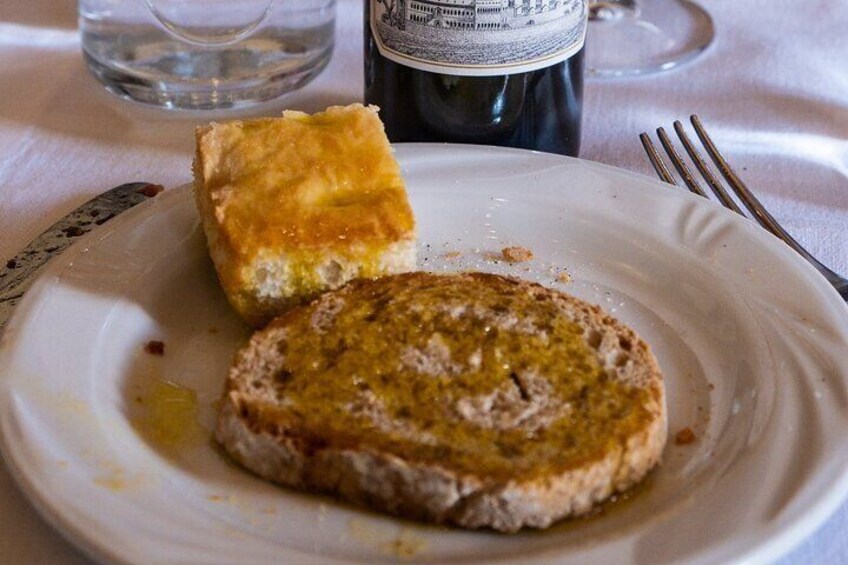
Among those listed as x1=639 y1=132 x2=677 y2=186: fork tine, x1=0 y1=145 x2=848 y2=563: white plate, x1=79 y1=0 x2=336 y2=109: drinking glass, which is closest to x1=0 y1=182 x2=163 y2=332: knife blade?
x1=0 y1=145 x2=848 y2=563: white plate

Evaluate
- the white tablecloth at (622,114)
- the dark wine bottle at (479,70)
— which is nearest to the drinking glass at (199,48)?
the white tablecloth at (622,114)

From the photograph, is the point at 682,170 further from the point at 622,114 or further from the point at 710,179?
Answer: the point at 622,114

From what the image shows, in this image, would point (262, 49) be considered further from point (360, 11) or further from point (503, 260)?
point (503, 260)

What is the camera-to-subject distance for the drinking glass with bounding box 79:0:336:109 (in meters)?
1.37

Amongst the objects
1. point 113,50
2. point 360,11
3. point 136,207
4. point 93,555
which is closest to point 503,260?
point 136,207

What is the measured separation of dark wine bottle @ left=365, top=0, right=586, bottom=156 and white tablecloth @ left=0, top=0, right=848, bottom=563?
0.15 meters

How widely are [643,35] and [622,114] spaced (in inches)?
9.7

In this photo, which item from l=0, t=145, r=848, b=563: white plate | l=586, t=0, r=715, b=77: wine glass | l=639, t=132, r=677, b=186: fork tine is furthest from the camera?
l=586, t=0, r=715, b=77: wine glass

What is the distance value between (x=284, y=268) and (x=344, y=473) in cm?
24

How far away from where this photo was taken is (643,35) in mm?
1607

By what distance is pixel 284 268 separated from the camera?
0.90m

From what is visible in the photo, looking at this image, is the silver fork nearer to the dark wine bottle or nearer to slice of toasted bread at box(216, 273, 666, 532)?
the dark wine bottle

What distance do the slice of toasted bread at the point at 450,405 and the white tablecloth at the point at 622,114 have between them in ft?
1.38

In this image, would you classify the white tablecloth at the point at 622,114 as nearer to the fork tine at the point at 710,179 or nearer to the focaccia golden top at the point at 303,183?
the fork tine at the point at 710,179
